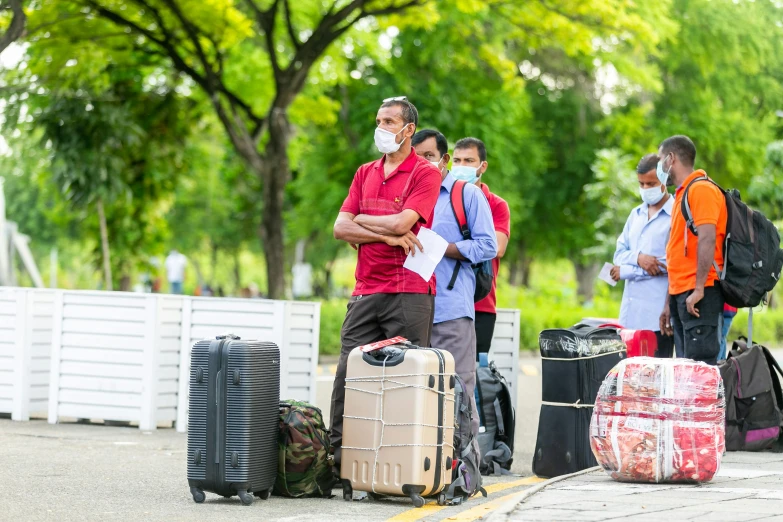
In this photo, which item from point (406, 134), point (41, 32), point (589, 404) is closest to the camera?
point (406, 134)

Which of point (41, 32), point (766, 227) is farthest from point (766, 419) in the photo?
point (41, 32)

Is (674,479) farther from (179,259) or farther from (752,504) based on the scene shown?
(179,259)

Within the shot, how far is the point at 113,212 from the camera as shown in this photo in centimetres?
2403

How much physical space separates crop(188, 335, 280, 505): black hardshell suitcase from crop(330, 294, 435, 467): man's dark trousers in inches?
19.7

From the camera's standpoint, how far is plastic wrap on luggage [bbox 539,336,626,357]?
7.74 meters

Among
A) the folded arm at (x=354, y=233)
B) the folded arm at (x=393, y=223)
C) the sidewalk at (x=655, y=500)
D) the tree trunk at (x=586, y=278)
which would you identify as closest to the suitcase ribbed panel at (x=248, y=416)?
the folded arm at (x=354, y=233)

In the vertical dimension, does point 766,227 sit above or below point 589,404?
above

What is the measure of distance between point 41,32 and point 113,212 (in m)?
5.89

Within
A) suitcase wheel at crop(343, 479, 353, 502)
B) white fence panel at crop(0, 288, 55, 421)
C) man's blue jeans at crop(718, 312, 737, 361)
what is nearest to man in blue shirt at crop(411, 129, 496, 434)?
suitcase wheel at crop(343, 479, 353, 502)

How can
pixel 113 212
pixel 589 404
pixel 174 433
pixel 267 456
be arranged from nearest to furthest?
pixel 267 456
pixel 589 404
pixel 174 433
pixel 113 212

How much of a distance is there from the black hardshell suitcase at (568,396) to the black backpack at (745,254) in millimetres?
1115

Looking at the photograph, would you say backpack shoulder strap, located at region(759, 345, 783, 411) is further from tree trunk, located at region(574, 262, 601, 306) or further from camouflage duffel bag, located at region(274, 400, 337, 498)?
tree trunk, located at region(574, 262, 601, 306)

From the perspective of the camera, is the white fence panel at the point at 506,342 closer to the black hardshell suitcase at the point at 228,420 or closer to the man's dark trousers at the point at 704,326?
the man's dark trousers at the point at 704,326

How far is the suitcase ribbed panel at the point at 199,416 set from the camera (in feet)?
20.9
